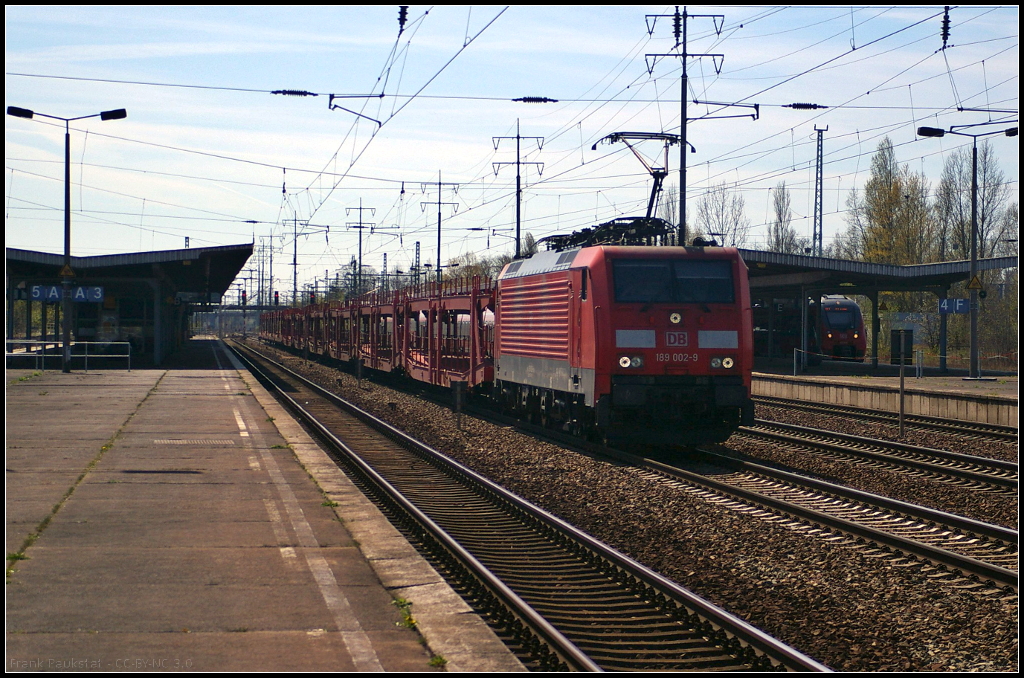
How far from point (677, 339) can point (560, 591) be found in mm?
7653

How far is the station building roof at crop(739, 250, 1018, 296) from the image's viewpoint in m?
33.3

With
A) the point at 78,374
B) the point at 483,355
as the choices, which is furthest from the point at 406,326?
the point at 78,374

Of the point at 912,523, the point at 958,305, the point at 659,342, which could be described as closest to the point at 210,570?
the point at 912,523

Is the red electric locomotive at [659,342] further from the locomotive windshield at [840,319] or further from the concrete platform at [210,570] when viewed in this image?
the locomotive windshield at [840,319]

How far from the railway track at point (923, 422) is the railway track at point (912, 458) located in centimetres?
251

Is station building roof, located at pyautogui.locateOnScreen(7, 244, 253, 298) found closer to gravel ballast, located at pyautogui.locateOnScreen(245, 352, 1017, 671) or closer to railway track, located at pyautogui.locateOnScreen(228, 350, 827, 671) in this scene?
railway track, located at pyautogui.locateOnScreen(228, 350, 827, 671)

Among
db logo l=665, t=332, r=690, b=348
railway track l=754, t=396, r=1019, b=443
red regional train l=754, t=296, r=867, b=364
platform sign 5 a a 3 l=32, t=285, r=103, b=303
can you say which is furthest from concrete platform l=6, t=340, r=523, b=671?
red regional train l=754, t=296, r=867, b=364

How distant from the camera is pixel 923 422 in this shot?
1998 centimetres

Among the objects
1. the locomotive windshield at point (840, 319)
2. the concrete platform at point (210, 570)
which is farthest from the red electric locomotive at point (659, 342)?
the locomotive windshield at point (840, 319)

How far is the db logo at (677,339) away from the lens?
14.9 meters

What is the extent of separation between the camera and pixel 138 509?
10.2m

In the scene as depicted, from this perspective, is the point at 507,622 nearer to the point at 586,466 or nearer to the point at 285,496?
the point at 285,496

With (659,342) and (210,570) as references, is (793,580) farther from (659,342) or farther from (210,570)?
(659,342)

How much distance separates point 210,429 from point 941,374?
25.4 metres
